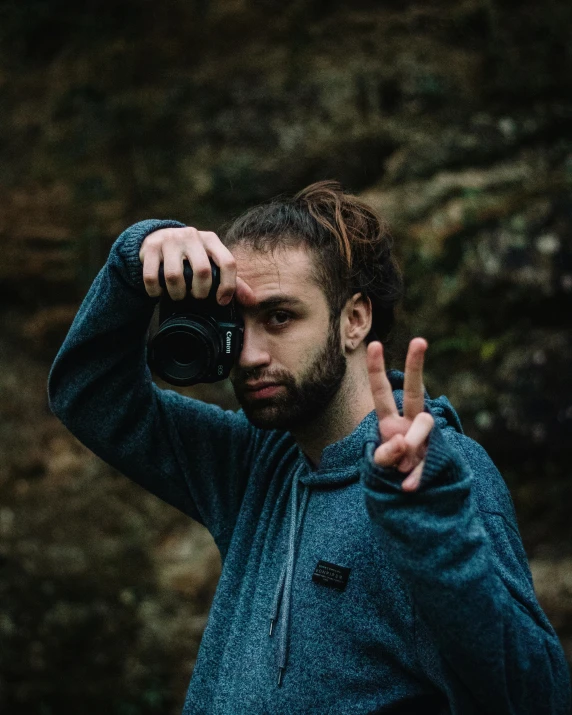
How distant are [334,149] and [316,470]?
2.33 meters

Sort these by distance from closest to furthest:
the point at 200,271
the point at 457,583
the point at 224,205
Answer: the point at 457,583 → the point at 200,271 → the point at 224,205

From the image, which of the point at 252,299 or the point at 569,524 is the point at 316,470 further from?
the point at 569,524

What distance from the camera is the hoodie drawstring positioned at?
55.9 inches

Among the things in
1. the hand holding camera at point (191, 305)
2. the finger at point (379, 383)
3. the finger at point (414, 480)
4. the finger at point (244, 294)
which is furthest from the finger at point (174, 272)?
the finger at point (414, 480)

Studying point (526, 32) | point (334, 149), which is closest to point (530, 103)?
point (526, 32)

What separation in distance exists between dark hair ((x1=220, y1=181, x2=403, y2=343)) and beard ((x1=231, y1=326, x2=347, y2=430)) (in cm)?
15

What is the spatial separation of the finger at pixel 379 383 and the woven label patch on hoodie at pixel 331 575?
0.44 metres

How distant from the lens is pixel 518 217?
305cm

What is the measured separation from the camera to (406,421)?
1.14 meters

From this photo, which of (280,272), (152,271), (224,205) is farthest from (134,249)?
(224,205)

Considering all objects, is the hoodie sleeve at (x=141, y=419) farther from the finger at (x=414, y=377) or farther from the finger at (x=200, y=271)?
the finger at (x=414, y=377)

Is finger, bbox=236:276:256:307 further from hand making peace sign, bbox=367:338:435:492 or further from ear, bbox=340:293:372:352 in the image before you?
hand making peace sign, bbox=367:338:435:492

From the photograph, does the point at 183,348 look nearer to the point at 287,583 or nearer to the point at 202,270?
the point at 202,270

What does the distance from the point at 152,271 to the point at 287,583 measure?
28.9 inches
